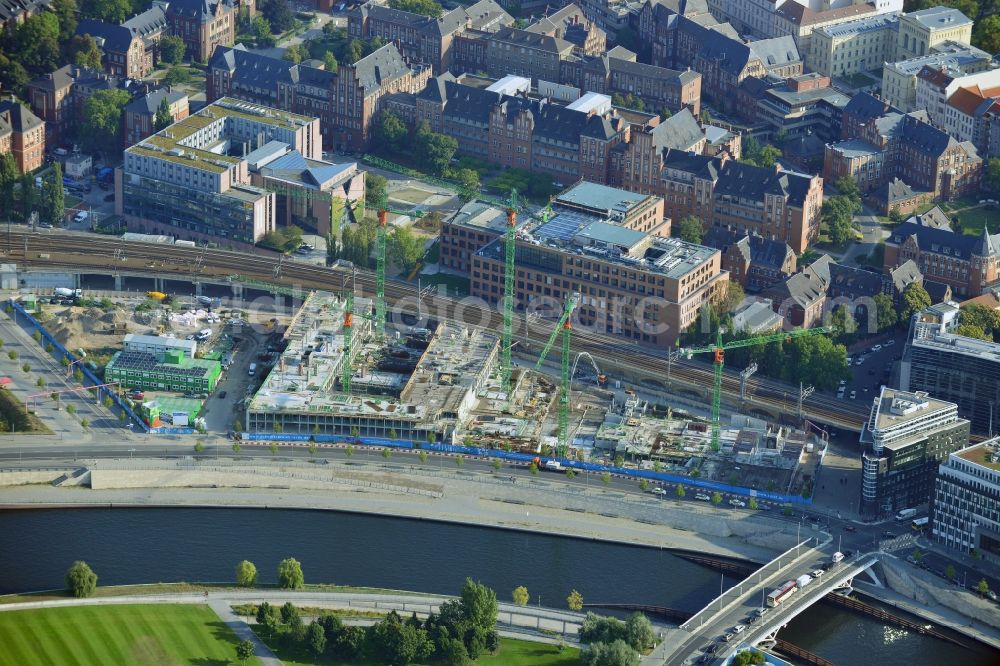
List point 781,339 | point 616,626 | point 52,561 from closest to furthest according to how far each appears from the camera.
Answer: point 616,626 < point 52,561 < point 781,339

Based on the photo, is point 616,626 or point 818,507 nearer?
point 616,626

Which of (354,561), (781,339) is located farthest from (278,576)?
(781,339)

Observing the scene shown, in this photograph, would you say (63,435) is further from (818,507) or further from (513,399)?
(818,507)

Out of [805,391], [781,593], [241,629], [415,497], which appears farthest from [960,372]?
[241,629]

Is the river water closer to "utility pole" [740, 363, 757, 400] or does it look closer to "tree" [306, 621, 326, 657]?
"tree" [306, 621, 326, 657]

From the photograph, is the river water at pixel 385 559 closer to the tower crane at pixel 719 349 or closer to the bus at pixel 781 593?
the bus at pixel 781 593

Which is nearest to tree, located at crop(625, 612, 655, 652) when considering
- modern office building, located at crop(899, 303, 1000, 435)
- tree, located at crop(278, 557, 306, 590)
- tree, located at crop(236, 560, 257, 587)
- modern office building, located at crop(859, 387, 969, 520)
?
tree, located at crop(278, 557, 306, 590)

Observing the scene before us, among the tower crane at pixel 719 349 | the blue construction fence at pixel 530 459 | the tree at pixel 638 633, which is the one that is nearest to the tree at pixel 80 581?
the blue construction fence at pixel 530 459
